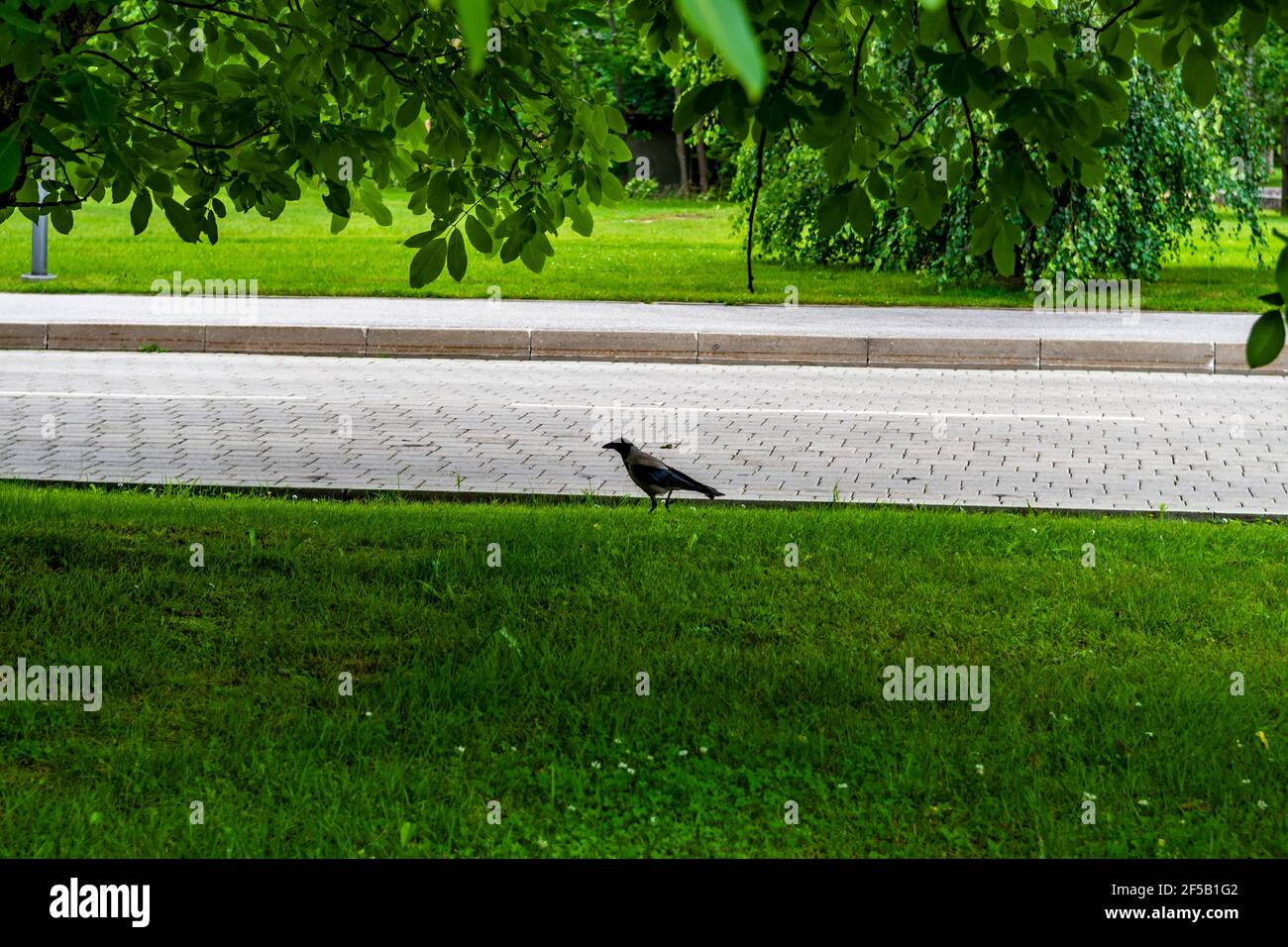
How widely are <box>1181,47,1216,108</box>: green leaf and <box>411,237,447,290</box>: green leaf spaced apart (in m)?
2.22

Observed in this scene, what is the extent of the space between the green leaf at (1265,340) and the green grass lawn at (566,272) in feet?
49.4

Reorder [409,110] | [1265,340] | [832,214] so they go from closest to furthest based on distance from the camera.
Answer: [1265,340], [832,214], [409,110]

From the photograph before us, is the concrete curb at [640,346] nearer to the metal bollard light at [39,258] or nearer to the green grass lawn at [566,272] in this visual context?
the green grass lawn at [566,272]

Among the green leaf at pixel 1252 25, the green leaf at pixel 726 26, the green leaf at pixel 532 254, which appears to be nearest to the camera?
the green leaf at pixel 726 26

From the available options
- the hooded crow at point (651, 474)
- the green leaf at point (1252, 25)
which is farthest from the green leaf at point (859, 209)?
the hooded crow at point (651, 474)

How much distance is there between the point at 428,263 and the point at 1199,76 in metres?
2.29

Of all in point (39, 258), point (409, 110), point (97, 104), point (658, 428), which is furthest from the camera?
point (39, 258)

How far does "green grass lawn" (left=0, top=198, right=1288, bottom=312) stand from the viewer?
1923 centimetres

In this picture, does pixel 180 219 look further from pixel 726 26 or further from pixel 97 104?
pixel 726 26

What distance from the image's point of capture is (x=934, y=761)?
4566 millimetres

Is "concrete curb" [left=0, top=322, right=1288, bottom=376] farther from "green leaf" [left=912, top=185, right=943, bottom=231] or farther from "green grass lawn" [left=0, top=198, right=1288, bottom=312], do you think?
"green leaf" [left=912, top=185, right=943, bottom=231]

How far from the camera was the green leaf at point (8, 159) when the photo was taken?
11.2 ft

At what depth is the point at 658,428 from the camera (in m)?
10.9

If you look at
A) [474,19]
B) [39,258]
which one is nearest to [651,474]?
[474,19]
